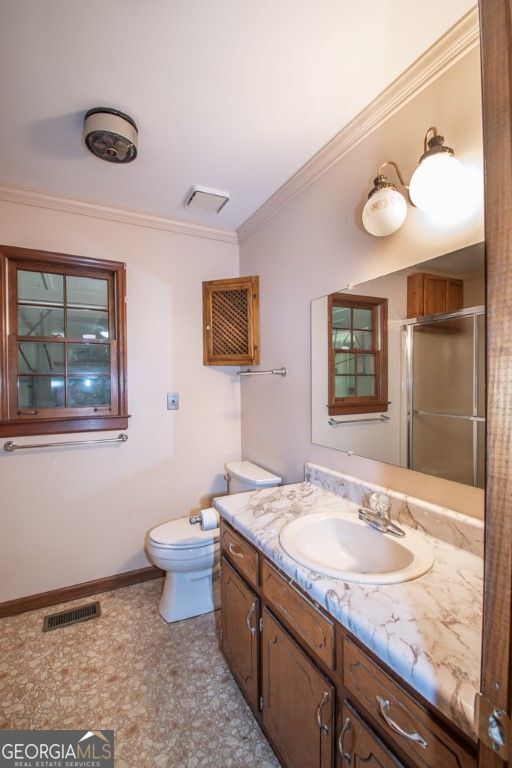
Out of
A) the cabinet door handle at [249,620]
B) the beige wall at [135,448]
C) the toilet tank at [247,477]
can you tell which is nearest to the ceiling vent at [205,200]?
the beige wall at [135,448]

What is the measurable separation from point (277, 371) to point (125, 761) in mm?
1737

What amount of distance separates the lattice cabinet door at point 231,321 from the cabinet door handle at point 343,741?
1.68 metres

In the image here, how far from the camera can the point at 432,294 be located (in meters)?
1.14

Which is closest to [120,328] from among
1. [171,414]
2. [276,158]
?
[171,414]

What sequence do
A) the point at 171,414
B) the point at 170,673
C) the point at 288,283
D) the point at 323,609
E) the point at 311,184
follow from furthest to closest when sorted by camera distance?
the point at 171,414 → the point at 288,283 → the point at 311,184 → the point at 170,673 → the point at 323,609

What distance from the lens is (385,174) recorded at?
1319mm

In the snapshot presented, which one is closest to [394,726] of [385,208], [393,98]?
[385,208]

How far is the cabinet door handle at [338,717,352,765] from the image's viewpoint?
79 centimetres

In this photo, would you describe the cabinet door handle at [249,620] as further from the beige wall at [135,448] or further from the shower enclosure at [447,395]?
the beige wall at [135,448]

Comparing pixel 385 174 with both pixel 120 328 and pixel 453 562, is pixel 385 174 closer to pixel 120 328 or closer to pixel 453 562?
pixel 453 562

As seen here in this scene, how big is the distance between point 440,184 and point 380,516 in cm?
109

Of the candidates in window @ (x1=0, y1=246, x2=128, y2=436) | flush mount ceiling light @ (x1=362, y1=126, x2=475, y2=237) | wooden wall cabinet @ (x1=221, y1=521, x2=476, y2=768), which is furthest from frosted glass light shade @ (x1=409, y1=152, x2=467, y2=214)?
window @ (x1=0, y1=246, x2=128, y2=436)

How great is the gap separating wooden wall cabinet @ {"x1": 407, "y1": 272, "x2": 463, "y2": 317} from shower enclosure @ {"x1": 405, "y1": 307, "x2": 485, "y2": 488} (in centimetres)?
3

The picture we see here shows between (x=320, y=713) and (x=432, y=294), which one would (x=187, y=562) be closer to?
(x=320, y=713)
